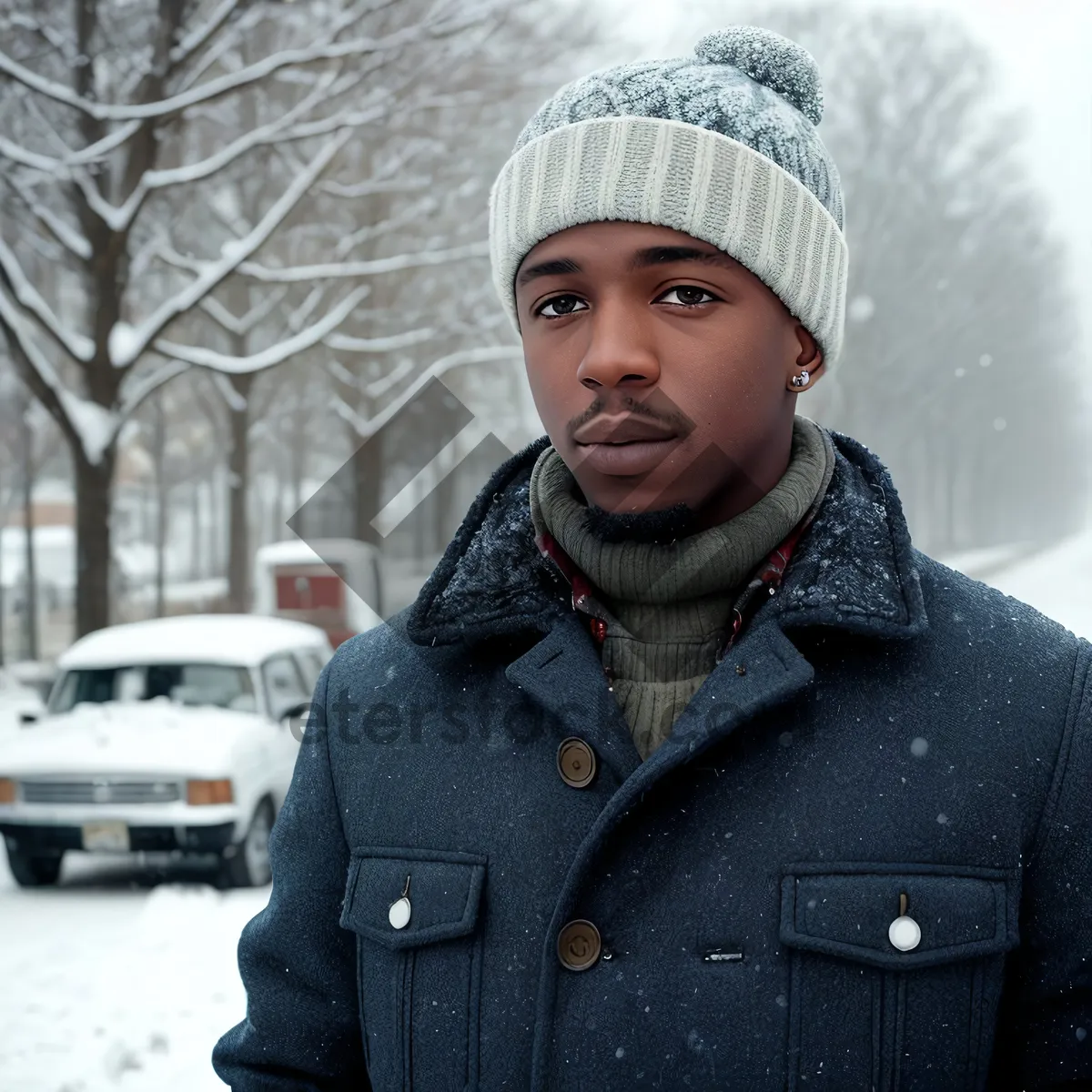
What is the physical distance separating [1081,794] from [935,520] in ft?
45.5

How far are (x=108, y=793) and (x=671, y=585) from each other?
6.01 meters

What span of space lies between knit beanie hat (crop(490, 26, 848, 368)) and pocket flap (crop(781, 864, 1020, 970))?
2.48 feet

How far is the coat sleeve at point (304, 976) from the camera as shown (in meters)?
1.76

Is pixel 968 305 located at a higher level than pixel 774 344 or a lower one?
higher

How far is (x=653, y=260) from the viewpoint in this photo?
1602mm

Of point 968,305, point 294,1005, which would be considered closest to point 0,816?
point 294,1005

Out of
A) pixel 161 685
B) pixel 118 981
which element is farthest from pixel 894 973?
pixel 161 685

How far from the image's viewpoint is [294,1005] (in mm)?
1770

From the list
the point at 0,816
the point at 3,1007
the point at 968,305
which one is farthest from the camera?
the point at 968,305

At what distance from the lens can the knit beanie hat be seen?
1629 millimetres

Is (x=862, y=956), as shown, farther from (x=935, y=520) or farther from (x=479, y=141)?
(x=935, y=520)

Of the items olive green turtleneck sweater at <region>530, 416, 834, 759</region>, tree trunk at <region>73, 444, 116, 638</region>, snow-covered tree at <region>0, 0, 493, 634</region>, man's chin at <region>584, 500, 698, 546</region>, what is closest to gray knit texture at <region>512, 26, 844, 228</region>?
olive green turtleneck sweater at <region>530, 416, 834, 759</region>

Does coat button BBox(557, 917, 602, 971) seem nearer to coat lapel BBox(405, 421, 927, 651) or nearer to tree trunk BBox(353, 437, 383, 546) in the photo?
coat lapel BBox(405, 421, 927, 651)

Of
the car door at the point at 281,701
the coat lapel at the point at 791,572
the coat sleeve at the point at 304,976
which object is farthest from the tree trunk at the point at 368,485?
the car door at the point at 281,701
